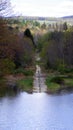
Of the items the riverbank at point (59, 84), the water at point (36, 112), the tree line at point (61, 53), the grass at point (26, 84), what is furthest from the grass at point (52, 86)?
the tree line at point (61, 53)

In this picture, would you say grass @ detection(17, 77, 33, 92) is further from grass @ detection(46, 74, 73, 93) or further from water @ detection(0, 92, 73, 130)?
water @ detection(0, 92, 73, 130)

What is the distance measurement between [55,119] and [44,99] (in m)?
8.23

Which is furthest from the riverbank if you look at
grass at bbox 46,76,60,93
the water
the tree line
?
the tree line

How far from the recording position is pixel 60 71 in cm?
4725

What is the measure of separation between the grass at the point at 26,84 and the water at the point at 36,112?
2.70 metres

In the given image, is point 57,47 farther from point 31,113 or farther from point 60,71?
point 31,113

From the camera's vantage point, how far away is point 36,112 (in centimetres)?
2680

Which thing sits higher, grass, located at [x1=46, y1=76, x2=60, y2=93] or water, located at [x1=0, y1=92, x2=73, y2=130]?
water, located at [x1=0, y1=92, x2=73, y2=130]

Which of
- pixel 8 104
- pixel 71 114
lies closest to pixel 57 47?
pixel 8 104

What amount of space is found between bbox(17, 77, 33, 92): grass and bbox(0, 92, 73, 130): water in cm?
270

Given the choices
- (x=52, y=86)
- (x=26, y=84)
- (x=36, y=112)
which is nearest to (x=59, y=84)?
Result: (x=52, y=86)

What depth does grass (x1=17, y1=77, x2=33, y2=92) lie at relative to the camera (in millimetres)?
38325

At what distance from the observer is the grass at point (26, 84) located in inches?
1509

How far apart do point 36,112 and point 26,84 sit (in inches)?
538
